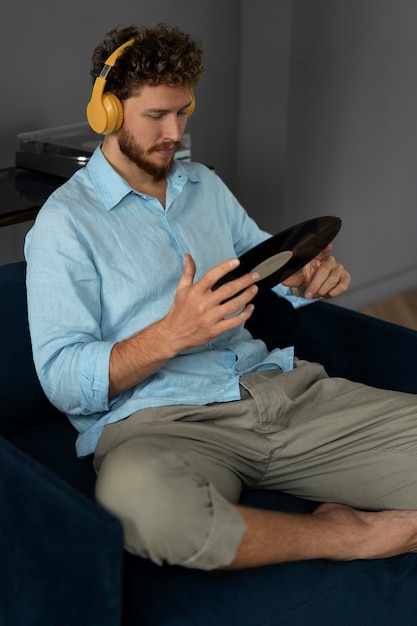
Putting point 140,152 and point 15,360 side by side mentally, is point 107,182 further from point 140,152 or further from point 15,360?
point 15,360

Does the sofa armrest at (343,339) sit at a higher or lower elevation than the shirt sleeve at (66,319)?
lower

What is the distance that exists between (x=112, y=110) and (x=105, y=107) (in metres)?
0.01

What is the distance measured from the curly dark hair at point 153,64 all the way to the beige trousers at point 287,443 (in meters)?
0.60

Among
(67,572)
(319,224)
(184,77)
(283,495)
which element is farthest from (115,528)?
(184,77)

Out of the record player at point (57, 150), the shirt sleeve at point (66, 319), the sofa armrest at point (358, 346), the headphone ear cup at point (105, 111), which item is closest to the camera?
the shirt sleeve at point (66, 319)

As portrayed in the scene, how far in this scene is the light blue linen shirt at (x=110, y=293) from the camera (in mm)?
1677

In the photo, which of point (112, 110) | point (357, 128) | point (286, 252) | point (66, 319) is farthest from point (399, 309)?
point (66, 319)

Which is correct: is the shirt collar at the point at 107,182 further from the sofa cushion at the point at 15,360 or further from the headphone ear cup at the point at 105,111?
the sofa cushion at the point at 15,360

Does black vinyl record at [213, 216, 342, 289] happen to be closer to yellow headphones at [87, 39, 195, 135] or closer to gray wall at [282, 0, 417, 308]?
yellow headphones at [87, 39, 195, 135]

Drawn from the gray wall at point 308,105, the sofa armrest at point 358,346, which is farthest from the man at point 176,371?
the gray wall at point 308,105

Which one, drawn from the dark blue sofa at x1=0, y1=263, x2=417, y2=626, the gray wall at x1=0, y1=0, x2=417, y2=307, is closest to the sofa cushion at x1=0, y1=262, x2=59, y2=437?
the dark blue sofa at x1=0, y1=263, x2=417, y2=626

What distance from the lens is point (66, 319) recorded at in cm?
168

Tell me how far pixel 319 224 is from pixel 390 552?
622 mm

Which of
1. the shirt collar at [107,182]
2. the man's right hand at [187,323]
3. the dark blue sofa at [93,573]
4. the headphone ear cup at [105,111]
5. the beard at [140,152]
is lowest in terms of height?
the dark blue sofa at [93,573]
